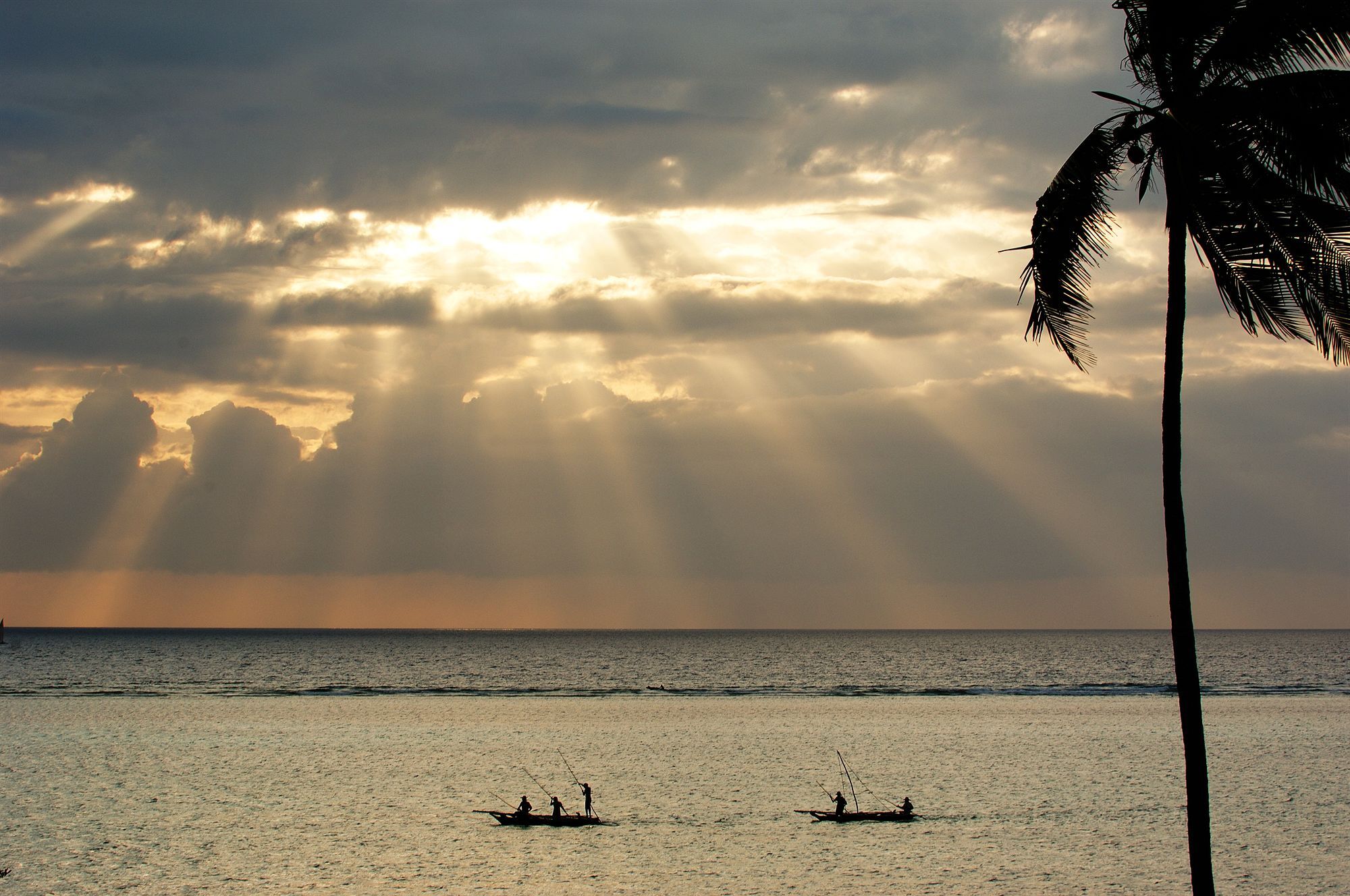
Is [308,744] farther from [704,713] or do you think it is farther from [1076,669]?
[1076,669]

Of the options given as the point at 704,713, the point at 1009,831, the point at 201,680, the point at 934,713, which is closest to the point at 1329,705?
the point at 934,713

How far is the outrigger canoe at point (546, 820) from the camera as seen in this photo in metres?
27.6

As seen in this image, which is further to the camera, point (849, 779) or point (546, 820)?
point (849, 779)

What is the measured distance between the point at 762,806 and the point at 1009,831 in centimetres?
668

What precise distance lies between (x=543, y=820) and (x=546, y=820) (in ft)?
0.22

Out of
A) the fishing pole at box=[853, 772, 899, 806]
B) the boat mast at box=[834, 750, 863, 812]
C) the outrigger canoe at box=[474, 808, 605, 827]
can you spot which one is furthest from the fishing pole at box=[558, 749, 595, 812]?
the fishing pole at box=[853, 772, 899, 806]

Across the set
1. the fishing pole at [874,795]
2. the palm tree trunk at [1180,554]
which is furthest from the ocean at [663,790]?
the palm tree trunk at [1180,554]

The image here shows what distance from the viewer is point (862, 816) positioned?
91.9 ft

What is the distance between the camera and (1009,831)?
26.9 meters

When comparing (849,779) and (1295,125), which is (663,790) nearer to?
(849,779)

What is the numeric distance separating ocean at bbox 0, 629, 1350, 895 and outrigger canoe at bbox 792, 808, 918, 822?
37 centimetres

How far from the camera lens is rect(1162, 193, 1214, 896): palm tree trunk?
13.1 m

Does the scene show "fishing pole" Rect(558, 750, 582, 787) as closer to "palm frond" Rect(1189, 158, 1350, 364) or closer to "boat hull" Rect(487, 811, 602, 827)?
"boat hull" Rect(487, 811, 602, 827)

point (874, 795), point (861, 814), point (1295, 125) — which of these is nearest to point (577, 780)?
point (874, 795)
